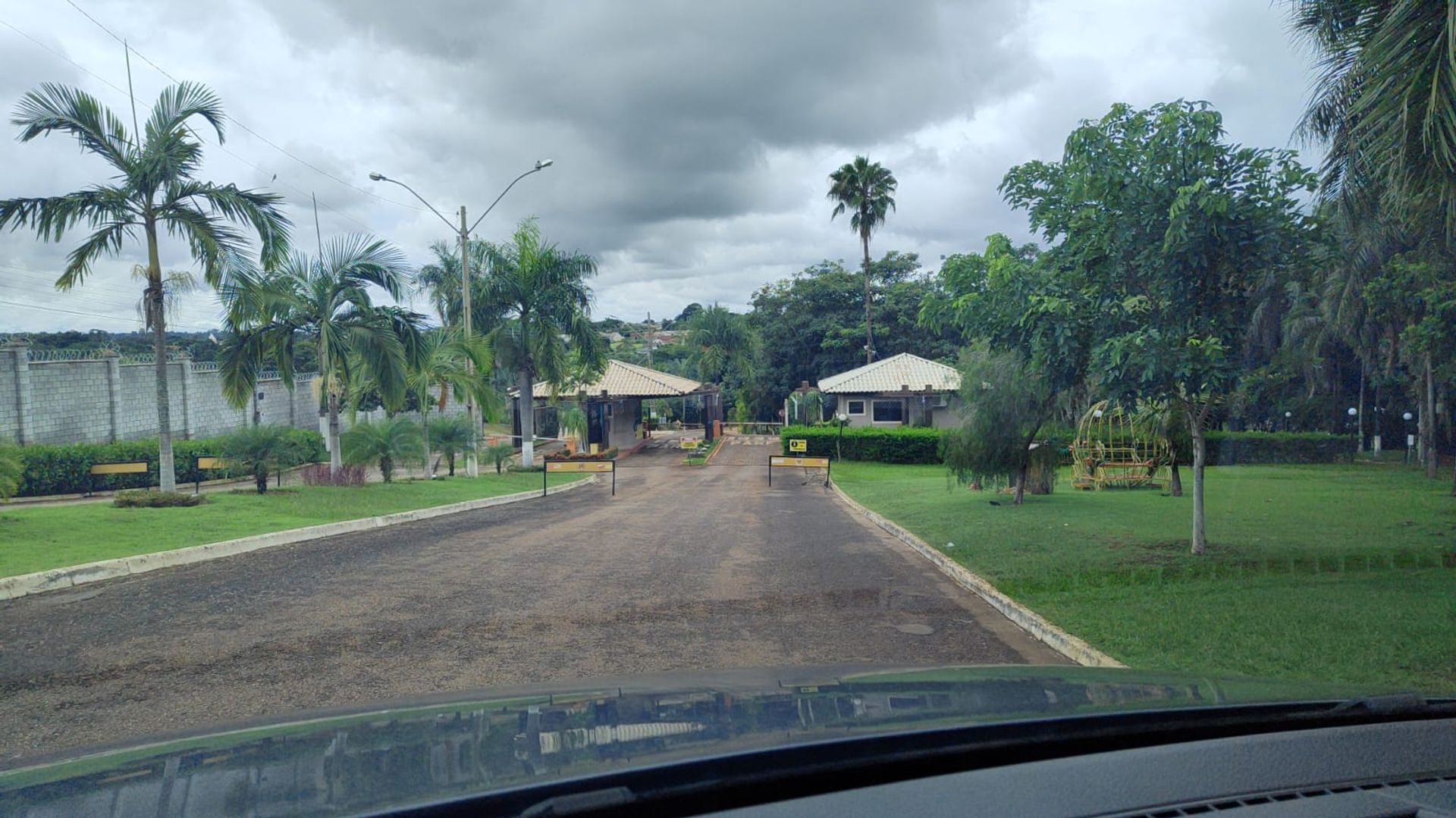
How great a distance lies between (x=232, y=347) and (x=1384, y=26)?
748 inches

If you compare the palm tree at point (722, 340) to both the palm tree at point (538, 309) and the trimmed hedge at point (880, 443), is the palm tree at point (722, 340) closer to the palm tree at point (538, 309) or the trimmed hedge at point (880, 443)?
the trimmed hedge at point (880, 443)

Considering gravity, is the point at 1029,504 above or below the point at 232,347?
below

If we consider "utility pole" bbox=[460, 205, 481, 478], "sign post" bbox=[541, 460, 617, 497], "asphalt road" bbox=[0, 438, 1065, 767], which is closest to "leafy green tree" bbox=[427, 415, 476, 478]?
"utility pole" bbox=[460, 205, 481, 478]

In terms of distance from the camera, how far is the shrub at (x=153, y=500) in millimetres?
14977

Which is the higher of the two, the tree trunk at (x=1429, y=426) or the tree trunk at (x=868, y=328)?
the tree trunk at (x=868, y=328)

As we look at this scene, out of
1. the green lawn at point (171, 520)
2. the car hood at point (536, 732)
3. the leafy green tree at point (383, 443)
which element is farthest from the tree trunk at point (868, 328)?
the car hood at point (536, 732)

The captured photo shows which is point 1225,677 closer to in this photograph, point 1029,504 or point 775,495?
point 1029,504

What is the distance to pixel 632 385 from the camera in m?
43.0

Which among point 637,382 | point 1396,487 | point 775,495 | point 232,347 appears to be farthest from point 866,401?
point 232,347

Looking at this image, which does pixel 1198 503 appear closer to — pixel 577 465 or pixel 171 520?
pixel 171 520

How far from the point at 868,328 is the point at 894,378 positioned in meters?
9.57

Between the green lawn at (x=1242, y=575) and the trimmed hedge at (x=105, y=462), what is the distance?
14.5 meters

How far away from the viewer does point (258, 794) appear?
2391 millimetres

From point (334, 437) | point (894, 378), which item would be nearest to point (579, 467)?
point (334, 437)
